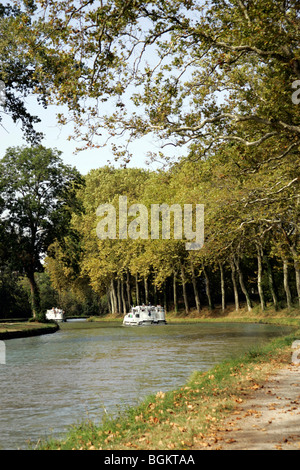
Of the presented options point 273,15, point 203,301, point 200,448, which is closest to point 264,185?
point 273,15

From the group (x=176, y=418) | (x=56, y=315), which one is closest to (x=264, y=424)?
(x=176, y=418)

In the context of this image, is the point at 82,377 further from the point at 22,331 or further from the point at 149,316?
the point at 149,316

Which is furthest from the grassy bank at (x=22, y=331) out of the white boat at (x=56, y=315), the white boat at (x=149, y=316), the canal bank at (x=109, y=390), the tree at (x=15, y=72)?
the white boat at (x=56, y=315)

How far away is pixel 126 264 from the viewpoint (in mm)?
70500

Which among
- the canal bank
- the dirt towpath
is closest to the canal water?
the canal bank

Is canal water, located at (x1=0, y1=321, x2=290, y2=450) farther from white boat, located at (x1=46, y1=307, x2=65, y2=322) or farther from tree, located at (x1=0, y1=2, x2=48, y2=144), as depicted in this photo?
white boat, located at (x1=46, y1=307, x2=65, y2=322)

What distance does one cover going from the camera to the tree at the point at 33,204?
174 ft

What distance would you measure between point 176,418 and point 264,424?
1976mm

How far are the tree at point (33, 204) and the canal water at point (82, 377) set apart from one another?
774 inches

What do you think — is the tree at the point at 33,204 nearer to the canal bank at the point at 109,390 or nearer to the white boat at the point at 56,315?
the canal bank at the point at 109,390

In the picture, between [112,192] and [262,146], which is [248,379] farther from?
[112,192]

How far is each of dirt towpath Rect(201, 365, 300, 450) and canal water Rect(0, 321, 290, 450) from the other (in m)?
3.35

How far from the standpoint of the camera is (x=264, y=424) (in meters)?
9.32

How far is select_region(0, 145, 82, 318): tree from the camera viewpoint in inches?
2092
